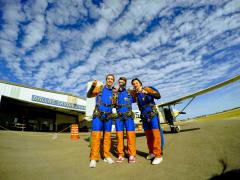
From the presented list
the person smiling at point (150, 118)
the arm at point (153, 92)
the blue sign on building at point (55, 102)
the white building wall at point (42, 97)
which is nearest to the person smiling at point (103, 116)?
the person smiling at point (150, 118)

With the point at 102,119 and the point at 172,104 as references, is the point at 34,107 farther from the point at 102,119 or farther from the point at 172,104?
the point at 102,119

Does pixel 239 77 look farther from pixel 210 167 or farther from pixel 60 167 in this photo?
pixel 60 167

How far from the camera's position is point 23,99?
20.9 m

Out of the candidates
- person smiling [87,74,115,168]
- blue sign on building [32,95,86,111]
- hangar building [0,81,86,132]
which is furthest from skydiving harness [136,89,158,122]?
blue sign on building [32,95,86,111]

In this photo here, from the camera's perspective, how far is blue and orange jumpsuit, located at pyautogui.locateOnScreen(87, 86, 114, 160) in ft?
12.1

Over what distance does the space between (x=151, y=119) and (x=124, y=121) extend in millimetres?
733

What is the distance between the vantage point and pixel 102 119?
389 centimetres

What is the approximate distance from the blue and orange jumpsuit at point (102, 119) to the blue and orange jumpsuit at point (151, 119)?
950 millimetres

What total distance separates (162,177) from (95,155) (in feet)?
5.58

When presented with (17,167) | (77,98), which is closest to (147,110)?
(17,167)

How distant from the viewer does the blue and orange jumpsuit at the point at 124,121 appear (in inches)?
147

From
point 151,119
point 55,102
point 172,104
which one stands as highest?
point 55,102

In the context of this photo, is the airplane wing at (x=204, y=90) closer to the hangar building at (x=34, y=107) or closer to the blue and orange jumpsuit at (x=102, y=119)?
the blue and orange jumpsuit at (x=102, y=119)

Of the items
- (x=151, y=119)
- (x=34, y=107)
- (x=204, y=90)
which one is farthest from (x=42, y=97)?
(x=151, y=119)
